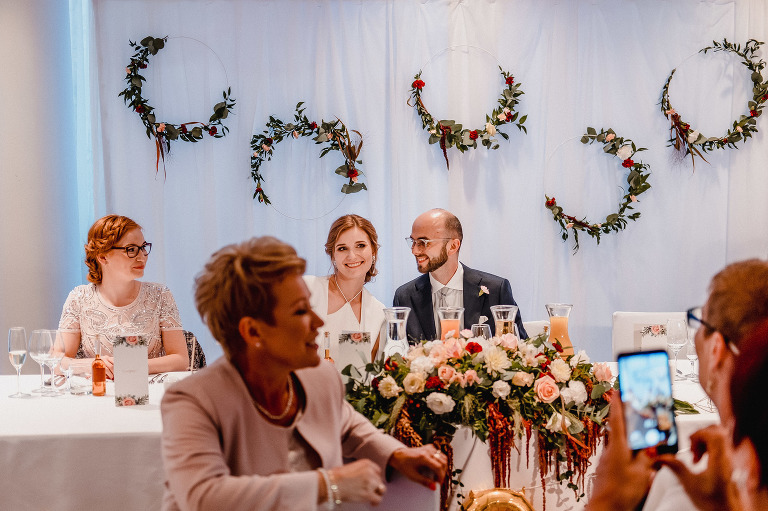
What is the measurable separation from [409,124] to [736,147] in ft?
6.97

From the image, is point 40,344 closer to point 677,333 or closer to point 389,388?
point 389,388

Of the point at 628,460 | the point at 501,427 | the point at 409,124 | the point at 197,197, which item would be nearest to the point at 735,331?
the point at 628,460

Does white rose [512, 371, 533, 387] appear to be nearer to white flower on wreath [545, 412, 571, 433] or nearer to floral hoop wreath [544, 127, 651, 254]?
white flower on wreath [545, 412, 571, 433]

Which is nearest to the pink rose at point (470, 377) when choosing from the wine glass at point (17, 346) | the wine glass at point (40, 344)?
the wine glass at point (40, 344)

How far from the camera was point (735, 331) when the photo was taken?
1.31 meters

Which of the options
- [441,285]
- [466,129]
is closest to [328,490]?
[441,285]

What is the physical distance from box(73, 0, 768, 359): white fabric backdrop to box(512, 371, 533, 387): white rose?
8.48ft

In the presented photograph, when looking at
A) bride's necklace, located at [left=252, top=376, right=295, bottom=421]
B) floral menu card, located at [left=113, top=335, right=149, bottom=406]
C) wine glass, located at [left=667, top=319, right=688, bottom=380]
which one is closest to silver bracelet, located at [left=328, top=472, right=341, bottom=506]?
bride's necklace, located at [left=252, top=376, right=295, bottom=421]

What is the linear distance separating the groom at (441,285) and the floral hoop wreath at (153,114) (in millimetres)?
1507

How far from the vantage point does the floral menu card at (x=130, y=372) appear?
2.56 meters

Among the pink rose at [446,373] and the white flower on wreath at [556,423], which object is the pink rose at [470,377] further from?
the white flower on wreath at [556,423]

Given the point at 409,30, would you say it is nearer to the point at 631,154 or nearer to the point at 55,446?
the point at 631,154

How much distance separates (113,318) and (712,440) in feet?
9.54

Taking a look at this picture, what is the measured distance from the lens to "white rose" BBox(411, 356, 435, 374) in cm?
224
